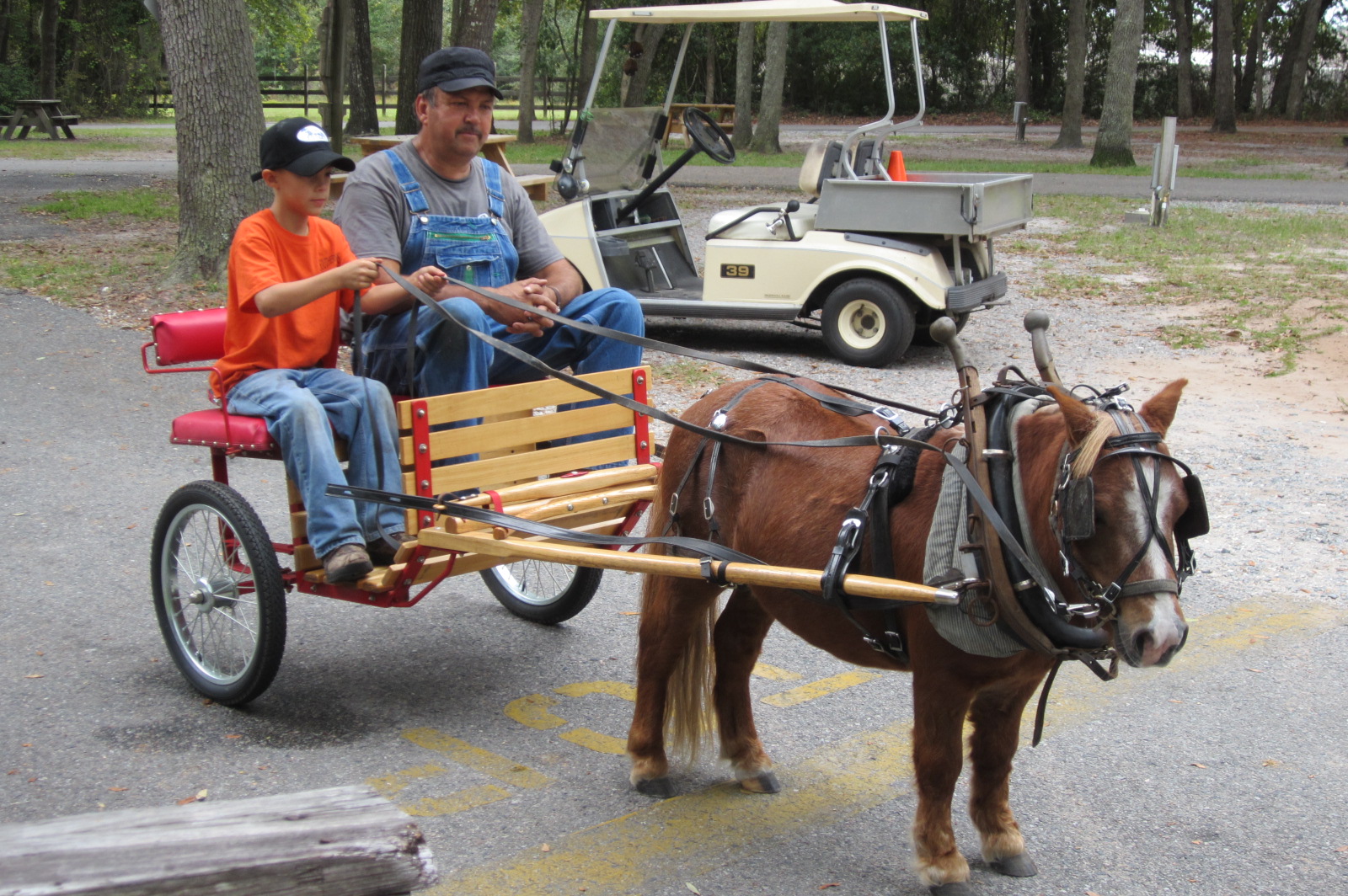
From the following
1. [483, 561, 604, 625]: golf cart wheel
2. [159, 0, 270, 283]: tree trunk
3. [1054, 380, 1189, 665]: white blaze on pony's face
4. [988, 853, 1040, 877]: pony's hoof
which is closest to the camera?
[1054, 380, 1189, 665]: white blaze on pony's face

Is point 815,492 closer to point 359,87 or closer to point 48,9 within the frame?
point 359,87

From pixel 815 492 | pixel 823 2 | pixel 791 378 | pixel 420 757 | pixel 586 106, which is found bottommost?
pixel 420 757

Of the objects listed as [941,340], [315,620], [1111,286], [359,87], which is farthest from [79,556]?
[359,87]

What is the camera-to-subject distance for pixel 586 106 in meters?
9.73

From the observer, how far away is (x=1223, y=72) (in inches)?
1374

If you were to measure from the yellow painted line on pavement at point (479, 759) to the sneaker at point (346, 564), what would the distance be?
1.98 feet

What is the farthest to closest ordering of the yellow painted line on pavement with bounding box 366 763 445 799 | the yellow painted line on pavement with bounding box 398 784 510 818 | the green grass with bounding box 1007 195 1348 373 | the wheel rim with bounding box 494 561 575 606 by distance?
the green grass with bounding box 1007 195 1348 373 < the wheel rim with bounding box 494 561 575 606 < the yellow painted line on pavement with bounding box 366 763 445 799 < the yellow painted line on pavement with bounding box 398 784 510 818

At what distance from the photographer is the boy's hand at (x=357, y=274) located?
149 inches

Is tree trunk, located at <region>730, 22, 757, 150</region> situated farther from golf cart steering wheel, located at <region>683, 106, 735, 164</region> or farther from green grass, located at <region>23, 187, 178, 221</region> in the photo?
golf cart steering wheel, located at <region>683, 106, 735, 164</region>

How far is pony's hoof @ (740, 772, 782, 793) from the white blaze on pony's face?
4.79 ft

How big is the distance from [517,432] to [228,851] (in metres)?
2.48

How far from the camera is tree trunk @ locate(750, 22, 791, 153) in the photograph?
23.0 m

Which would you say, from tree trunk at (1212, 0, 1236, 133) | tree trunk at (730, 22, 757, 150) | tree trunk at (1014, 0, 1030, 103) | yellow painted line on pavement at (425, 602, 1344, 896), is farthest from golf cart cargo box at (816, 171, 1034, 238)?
tree trunk at (1212, 0, 1236, 133)

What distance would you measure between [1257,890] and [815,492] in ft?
5.08
